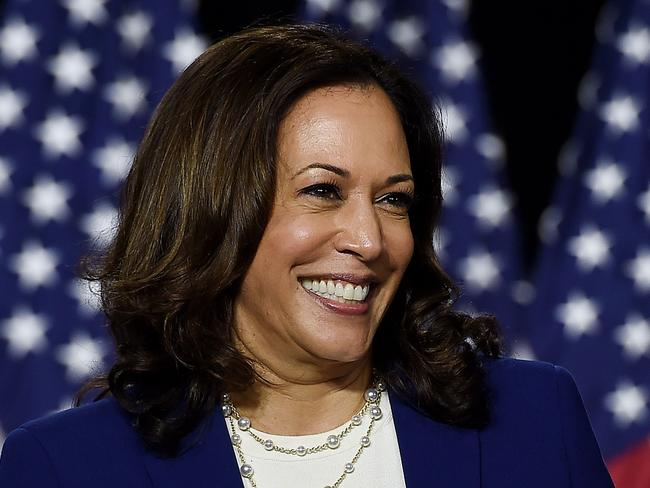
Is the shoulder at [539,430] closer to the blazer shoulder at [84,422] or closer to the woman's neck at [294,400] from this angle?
the woman's neck at [294,400]

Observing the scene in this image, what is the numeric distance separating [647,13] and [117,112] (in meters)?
1.57

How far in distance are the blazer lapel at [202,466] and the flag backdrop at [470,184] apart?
5.08 feet

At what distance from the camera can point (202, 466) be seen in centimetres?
184

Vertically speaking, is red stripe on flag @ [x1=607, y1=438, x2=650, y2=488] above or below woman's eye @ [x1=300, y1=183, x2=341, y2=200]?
below

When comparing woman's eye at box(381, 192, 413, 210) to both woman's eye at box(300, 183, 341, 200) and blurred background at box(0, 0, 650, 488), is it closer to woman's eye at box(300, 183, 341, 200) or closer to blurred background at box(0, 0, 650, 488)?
woman's eye at box(300, 183, 341, 200)

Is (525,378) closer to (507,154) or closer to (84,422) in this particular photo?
(84,422)

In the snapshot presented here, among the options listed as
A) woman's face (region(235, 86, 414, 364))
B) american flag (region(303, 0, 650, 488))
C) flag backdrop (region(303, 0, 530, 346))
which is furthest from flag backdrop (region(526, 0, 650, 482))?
woman's face (region(235, 86, 414, 364))

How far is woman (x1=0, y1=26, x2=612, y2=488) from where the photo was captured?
1828mm

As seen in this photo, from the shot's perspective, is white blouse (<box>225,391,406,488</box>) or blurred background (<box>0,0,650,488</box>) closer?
white blouse (<box>225,391,406,488</box>)

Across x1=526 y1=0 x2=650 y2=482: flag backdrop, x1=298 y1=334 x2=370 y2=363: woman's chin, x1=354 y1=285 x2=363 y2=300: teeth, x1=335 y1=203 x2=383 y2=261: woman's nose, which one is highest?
x1=335 y1=203 x2=383 y2=261: woman's nose

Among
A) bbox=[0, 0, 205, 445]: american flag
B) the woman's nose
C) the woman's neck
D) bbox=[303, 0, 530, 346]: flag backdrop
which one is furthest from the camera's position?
bbox=[303, 0, 530, 346]: flag backdrop

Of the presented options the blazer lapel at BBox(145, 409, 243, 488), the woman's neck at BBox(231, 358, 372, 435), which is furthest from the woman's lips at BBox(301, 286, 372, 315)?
the blazer lapel at BBox(145, 409, 243, 488)

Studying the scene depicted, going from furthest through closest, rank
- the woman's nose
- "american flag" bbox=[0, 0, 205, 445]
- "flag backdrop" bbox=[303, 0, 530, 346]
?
"flag backdrop" bbox=[303, 0, 530, 346], "american flag" bbox=[0, 0, 205, 445], the woman's nose

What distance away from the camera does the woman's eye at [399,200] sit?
6.21 feet
